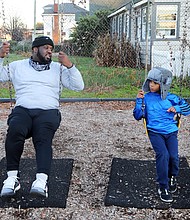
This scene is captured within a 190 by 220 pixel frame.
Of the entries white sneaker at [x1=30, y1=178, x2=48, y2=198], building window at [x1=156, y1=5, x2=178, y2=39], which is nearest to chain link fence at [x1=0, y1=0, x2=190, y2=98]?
building window at [x1=156, y1=5, x2=178, y2=39]

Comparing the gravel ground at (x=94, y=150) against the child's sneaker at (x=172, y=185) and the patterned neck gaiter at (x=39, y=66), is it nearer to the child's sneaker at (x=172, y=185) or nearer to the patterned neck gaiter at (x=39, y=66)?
the child's sneaker at (x=172, y=185)

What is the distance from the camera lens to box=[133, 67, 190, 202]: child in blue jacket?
10.2 feet

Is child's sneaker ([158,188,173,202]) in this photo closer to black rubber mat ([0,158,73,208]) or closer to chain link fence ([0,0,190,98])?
black rubber mat ([0,158,73,208])

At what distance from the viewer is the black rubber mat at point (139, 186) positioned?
3.06 meters

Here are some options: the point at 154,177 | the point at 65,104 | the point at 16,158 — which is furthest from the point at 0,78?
the point at 65,104

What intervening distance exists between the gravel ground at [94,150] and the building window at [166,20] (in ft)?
22.1

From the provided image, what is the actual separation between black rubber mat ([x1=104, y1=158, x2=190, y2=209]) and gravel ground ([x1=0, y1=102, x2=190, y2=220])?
0.07 m

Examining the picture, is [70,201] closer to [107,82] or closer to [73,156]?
[73,156]

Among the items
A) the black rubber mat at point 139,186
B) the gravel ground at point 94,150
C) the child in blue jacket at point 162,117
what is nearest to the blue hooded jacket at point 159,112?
the child in blue jacket at point 162,117

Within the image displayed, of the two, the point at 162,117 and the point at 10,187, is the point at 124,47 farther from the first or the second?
the point at 10,187

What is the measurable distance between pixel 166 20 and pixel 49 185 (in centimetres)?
1120

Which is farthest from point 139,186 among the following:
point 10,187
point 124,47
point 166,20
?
point 166,20

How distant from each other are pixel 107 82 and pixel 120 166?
5798 mm

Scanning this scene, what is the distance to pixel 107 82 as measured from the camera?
31.3 feet
